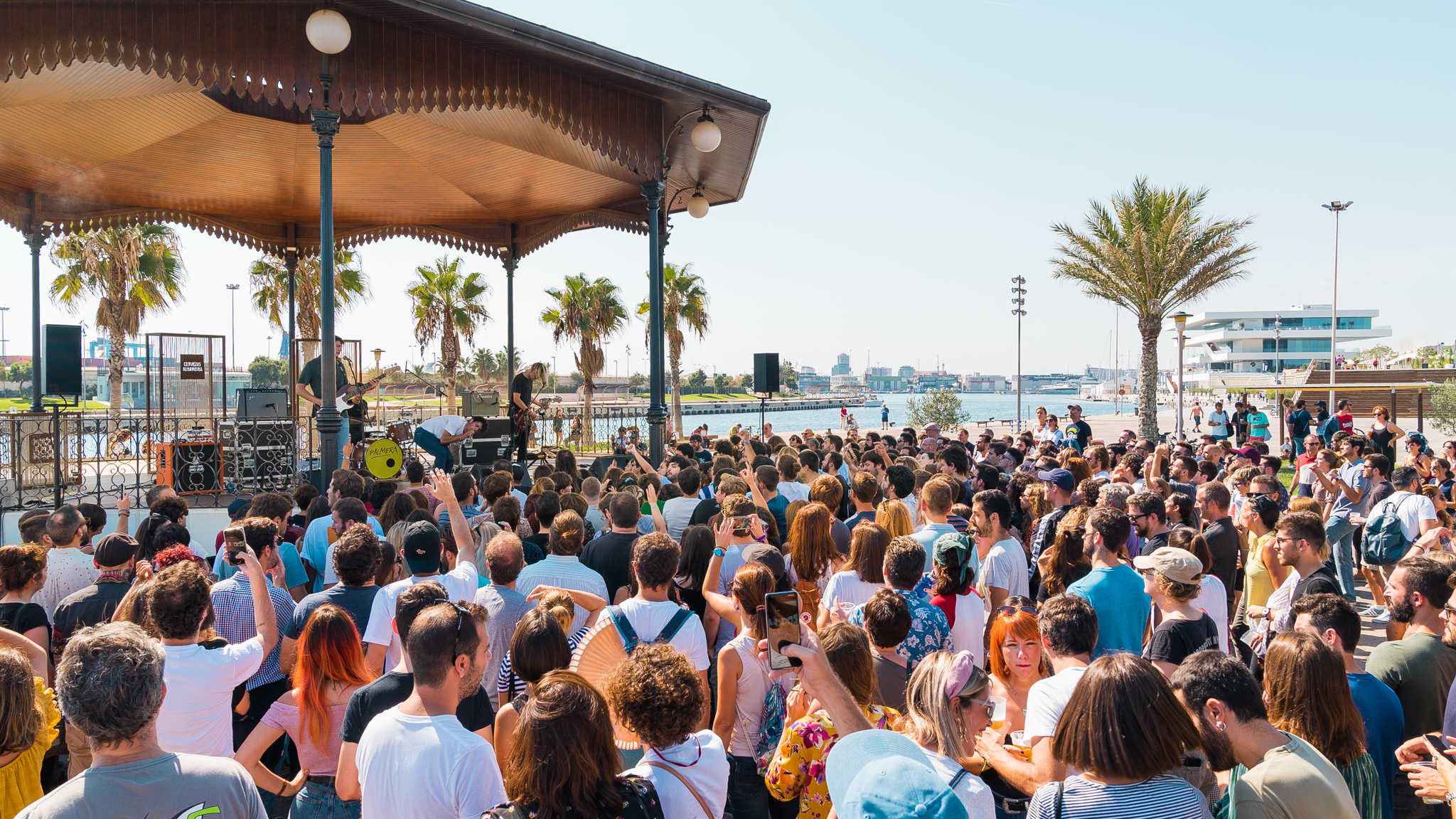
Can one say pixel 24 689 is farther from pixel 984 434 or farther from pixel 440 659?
pixel 984 434

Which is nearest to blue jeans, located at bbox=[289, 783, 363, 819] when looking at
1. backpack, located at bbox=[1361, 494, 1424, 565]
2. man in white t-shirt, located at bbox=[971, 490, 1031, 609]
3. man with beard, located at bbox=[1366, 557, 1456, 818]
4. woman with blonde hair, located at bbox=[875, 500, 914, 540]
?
woman with blonde hair, located at bbox=[875, 500, 914, 540]

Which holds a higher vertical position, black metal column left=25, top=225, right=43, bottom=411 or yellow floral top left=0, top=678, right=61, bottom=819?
black metal column left=25, top=225, right=43, bottom=411

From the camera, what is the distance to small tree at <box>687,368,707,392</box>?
13200 cm

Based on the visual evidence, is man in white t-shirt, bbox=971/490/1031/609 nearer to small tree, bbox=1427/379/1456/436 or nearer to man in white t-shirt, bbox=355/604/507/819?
man in white t-shirt, bbox=355/604/507/819

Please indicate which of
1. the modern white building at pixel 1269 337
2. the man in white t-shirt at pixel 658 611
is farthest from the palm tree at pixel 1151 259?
the modern white building at pixel 1269 337

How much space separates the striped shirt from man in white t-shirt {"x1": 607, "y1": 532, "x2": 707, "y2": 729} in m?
1.75

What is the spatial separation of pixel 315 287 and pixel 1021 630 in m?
27.0

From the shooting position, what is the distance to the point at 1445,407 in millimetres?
21656

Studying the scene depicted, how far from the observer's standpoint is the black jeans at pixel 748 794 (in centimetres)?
323

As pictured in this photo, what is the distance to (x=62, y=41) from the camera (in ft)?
22.9

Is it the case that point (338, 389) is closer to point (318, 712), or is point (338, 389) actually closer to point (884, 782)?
point (318, 712)

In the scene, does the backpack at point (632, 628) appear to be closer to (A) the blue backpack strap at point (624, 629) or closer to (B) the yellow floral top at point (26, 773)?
(A) the blue backpack strap at point (624, 629)

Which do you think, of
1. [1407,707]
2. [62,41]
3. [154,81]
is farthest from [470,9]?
[1407,707]

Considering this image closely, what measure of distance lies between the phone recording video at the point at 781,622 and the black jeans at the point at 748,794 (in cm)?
101
